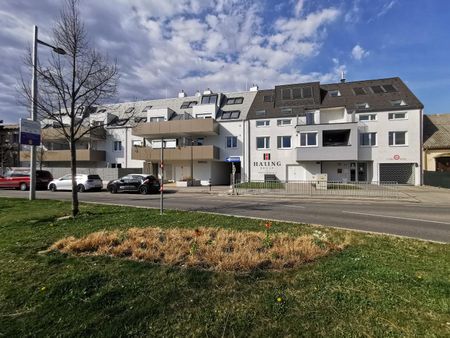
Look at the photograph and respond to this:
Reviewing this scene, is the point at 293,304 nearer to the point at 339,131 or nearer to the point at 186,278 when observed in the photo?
the point at 186,278

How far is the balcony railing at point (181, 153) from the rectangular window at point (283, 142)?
23.7 feet

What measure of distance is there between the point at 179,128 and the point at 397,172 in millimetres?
24337

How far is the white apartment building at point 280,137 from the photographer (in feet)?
88.4

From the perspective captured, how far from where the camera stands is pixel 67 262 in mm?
4488

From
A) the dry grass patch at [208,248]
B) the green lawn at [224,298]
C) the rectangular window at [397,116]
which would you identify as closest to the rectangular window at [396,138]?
the rectangular window at [397,116]

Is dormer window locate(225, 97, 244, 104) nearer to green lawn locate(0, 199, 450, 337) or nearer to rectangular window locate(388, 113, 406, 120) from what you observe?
rectangular window locate(388, 113, 406, 120)

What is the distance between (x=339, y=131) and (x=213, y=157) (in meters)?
14.1

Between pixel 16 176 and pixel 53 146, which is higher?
pixel 53 146

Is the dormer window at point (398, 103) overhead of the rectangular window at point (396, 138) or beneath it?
overhead

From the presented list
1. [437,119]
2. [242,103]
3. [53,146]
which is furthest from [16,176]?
[437,119]

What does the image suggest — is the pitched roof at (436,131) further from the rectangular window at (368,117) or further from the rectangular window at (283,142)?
the rectangular window at (283,142)

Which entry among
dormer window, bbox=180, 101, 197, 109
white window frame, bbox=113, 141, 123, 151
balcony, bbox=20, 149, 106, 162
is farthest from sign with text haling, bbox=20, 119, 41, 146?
dormer window, bbox=180, 101, 197, 109

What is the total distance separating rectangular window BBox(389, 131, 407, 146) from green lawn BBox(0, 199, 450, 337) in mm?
25926

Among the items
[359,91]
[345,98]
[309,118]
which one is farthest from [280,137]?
[359,91]
